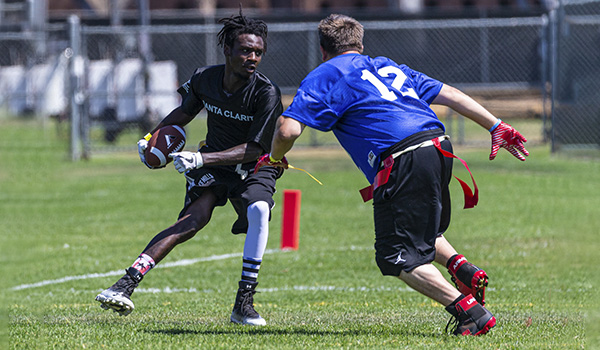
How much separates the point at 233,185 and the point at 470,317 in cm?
195

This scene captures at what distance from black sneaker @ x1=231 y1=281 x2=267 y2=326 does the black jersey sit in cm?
87

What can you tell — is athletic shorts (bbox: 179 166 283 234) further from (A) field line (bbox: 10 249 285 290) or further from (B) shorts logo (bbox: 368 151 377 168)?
(A) field line (bbox: 10 249 285 290)

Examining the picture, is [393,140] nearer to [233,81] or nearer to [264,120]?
[264,120]

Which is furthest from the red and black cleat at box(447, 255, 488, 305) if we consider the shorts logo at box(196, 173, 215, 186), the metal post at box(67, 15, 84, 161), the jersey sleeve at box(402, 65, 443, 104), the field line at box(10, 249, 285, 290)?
the metal post at box(67, 15, 84, 161)

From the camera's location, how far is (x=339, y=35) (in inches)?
225

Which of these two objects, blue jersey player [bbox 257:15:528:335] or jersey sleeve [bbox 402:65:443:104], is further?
jersey sleeve [bbox 402:65:443:104]

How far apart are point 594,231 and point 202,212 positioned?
619cm

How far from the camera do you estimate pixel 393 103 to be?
18.4ft

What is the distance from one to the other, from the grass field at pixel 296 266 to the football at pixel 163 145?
1.11 meters

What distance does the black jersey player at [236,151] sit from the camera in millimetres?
6176

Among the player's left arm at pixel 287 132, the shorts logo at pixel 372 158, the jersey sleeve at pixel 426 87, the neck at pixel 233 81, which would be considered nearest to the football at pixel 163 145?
the neck at pixel 233 81

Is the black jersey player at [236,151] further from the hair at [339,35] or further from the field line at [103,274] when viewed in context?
the field line at [103,274]

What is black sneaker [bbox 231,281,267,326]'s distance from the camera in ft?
20.1

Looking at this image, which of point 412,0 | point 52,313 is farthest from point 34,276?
point 412,0
